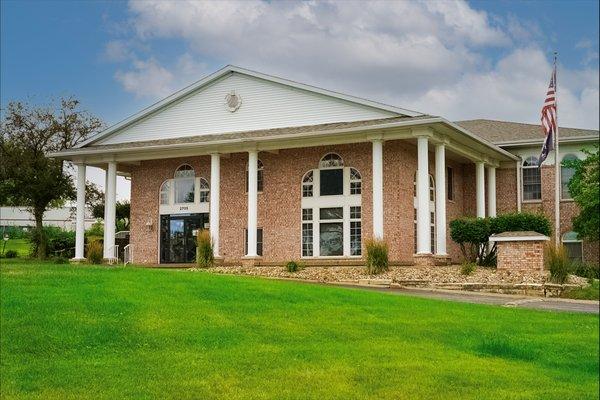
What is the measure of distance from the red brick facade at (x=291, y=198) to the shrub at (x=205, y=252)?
2.41 metres

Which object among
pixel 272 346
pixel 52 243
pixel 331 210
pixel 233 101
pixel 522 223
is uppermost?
pixel 233 101

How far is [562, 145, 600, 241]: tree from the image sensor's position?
2816 centimetres

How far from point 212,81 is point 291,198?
553 cm

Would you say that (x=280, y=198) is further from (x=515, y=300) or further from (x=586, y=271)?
(x=515, y=300)

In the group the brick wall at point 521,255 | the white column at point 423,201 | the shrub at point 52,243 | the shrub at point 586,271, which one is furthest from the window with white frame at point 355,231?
the shrub at point 52,243

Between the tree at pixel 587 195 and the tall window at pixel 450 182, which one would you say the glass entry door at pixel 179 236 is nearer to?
the tall window at pixel 450 182

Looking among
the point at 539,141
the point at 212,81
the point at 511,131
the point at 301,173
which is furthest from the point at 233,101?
the point at 511,131

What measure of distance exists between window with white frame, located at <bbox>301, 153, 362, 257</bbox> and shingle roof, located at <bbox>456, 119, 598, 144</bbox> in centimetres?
801

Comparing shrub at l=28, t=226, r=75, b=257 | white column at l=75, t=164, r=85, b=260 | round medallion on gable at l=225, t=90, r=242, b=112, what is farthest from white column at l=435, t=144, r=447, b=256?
shrub at l=28, t=226, r=75, b=257

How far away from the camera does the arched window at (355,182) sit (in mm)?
29328

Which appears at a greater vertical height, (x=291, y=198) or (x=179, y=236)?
(x=291, y=198)

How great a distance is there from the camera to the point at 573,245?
108ft

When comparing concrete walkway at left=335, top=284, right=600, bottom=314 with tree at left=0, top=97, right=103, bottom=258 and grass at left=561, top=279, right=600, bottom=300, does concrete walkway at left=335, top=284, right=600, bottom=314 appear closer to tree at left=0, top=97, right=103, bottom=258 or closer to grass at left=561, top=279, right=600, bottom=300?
grass at left=561, top=279, right=600, bottom=300

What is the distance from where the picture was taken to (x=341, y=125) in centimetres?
2778
